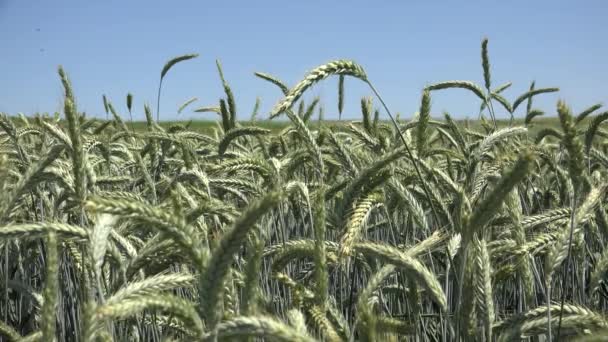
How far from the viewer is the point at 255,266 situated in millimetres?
1336

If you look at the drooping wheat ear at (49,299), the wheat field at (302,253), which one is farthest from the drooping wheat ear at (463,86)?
the drooping wheat ear at (49,299)

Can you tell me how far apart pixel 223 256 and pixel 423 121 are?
4.40 feet

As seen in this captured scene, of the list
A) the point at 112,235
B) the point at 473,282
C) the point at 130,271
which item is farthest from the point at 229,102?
the point at 473,282

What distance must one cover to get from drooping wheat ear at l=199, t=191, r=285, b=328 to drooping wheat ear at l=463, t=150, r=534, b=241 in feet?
1.79

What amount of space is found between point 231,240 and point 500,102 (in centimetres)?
343

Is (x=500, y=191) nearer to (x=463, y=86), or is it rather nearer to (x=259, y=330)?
(x=259, y=330)

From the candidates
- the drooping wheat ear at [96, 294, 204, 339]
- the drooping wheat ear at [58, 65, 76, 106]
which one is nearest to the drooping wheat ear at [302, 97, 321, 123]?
the drooping wheat ear at [58, 65, 76, 106]

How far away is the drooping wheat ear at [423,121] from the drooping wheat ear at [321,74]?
21.0 inches

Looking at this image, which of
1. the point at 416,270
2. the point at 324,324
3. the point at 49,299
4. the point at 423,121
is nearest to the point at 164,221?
the point at 49,299

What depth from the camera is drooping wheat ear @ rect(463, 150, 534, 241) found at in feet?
4.19

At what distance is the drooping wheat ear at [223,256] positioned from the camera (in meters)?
1.03

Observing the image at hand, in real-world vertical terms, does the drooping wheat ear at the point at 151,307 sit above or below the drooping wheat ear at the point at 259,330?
above

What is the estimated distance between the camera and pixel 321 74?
1775mm

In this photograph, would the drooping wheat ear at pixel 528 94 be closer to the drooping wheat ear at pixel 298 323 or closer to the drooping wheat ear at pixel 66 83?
the drooping wheat ear at pixel 66 83
